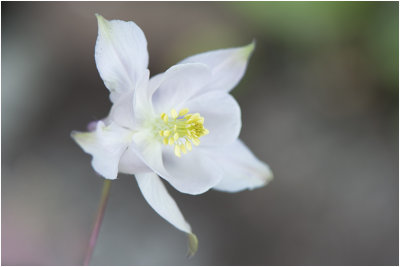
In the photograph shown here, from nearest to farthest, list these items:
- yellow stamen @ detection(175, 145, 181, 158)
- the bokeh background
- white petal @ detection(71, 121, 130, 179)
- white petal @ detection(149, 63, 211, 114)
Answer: white petal @ detection(71, 121, 130, 179)
white petal @ detection(149, 63, 211, 114)
yellow stamen @ detection(175, 145, 181, 158)
the bokeh background

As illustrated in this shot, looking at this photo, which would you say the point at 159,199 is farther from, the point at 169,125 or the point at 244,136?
the point at 244,136

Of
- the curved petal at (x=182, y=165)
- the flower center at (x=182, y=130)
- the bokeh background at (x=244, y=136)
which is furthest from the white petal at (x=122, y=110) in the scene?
the bokeh background at (x=244, y=136)

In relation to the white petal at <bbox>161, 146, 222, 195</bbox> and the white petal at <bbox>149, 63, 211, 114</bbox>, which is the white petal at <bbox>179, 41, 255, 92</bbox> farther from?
the white petal at <bbox>161, 146, 222, 195</bbox>

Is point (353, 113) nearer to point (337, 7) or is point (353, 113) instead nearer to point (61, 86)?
point (337, 7)

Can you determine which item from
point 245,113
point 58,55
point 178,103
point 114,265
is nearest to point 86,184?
point 114,265

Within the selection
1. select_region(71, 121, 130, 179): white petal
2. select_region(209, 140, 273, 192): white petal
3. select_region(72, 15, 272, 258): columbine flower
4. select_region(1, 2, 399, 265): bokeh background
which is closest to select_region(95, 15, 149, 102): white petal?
select_region(72, 15, 272, 258): columbine flower

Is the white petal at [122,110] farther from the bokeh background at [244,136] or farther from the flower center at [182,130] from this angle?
the bokeh background at [244,136]

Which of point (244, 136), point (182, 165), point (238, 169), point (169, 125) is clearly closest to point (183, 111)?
point (169, 125)
